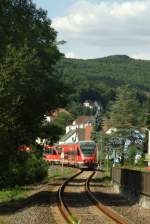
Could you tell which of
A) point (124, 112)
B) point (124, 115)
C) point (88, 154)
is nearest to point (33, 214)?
point (88, 154)

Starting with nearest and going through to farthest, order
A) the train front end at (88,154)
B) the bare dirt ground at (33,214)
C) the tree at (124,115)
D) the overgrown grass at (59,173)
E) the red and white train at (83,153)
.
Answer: the bare dirt ground at (33,214)
the overgrown grass at (59,173)
the train front end at (88,154)
the red and white train at (83,153)
the tree at (124,115)

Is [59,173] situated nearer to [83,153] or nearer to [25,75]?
[83,153]

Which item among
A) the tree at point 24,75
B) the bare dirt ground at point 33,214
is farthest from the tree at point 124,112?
the bare dirt ground at point 33,214

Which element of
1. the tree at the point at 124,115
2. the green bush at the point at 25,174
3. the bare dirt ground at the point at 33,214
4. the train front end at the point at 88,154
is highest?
the tree at the point at 124,115

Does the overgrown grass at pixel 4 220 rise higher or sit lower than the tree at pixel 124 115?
lower

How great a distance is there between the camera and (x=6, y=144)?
83.4ft

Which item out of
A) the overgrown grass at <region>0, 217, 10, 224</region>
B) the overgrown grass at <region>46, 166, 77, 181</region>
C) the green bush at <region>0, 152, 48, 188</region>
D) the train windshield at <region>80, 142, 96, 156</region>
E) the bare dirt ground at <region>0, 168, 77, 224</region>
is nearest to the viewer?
the overgrown grass at <region>0, 217, 10, 224</region>

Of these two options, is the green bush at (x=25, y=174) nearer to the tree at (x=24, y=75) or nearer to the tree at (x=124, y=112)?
the tree at (x=24, y=75)

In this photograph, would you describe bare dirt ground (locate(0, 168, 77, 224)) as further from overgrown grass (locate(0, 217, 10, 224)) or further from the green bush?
the green bush

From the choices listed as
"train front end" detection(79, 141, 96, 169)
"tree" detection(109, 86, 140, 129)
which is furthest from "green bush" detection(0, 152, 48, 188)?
"tree" detection(109, 86, 140, 129)

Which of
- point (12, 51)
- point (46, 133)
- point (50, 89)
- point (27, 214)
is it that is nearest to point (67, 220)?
point (27, 214)

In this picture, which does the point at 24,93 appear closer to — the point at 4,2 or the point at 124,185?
the point at 4,2

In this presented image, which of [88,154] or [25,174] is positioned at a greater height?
[88,154]

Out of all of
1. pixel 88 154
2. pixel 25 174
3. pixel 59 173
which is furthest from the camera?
pixel 88 154
